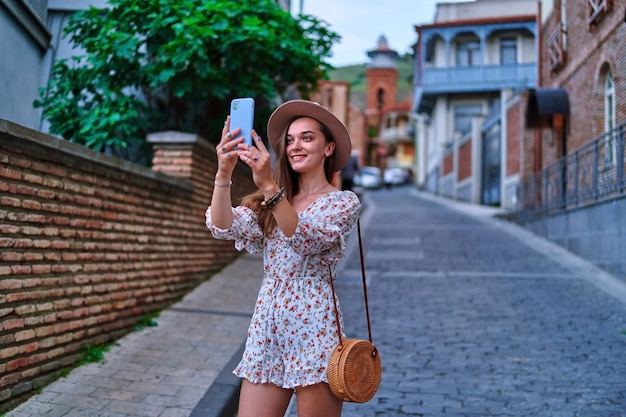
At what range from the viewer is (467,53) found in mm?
36094

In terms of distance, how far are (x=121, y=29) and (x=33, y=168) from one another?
13.4 feet

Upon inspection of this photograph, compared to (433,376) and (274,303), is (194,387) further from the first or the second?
(274,303)

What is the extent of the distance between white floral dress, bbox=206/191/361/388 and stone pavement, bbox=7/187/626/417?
1733 millimetres

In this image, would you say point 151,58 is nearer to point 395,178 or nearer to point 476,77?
point 476,77

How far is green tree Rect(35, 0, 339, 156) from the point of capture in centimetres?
773

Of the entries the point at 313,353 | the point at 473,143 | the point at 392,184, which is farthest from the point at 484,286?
the point at 392,184

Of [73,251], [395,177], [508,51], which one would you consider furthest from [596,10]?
[395,177]

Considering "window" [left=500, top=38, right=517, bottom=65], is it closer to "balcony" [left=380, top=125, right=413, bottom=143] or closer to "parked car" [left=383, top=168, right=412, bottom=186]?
"parked car" [left=383, top=168, right=412, bottom=186]

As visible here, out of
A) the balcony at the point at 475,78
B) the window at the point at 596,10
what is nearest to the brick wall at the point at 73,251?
the window at the point at 596,10

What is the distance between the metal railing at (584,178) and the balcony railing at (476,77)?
19.9m

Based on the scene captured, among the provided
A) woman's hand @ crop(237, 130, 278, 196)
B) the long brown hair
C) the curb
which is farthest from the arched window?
woman's hand @ crop(237, 130, 278, 196)

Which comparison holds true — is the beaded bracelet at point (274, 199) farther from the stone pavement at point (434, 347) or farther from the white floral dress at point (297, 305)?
the stone pavement at point (434, 347)

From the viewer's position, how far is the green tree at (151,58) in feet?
25.3

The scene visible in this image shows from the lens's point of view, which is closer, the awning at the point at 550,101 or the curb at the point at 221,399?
the curb at the point at 221,399
